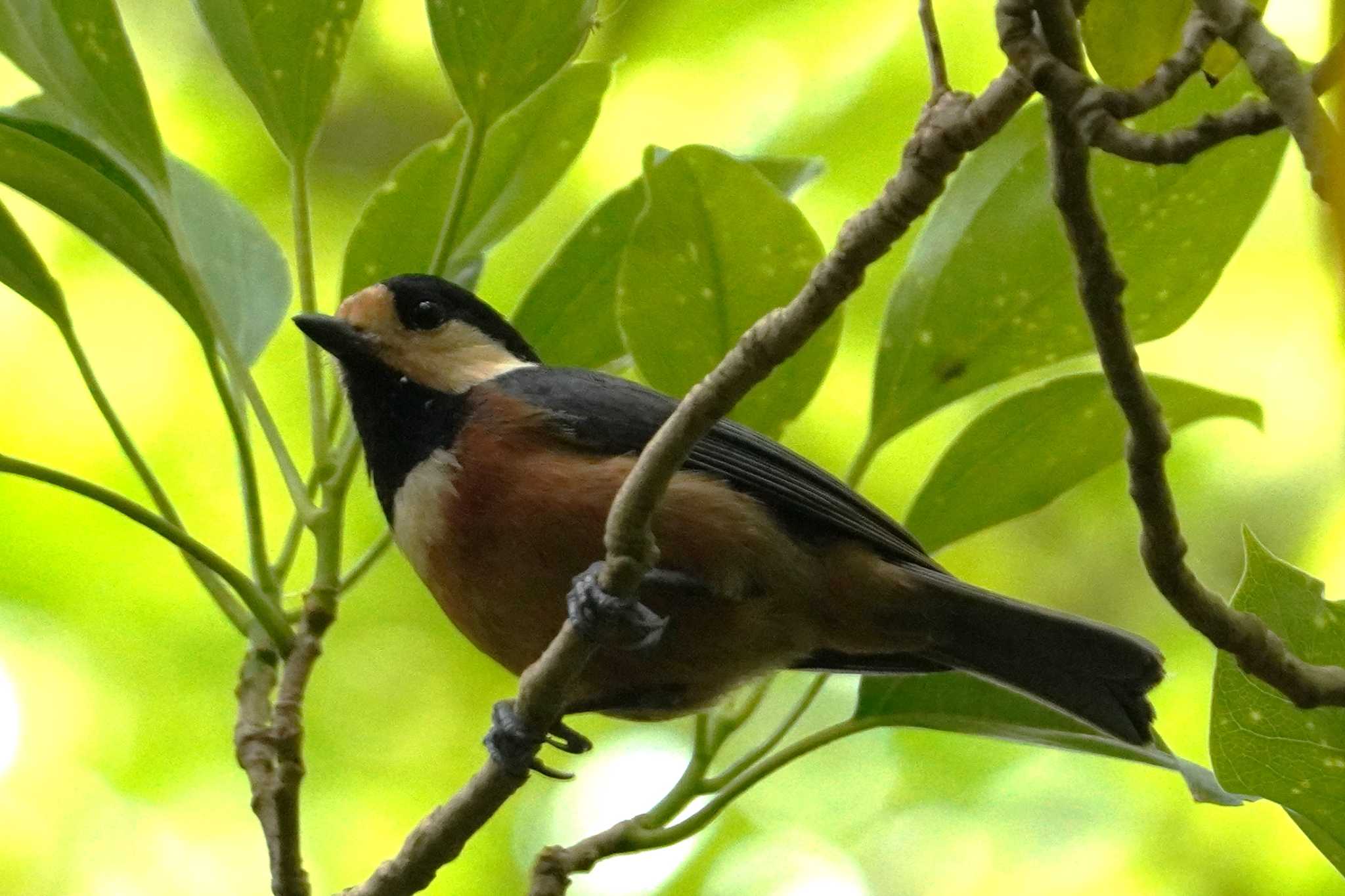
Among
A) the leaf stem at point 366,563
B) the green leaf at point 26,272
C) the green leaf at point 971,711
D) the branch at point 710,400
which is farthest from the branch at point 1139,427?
the green leaf at point 26,272

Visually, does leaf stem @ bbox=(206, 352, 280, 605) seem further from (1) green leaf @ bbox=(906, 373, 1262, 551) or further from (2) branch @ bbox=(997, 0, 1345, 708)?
(2) branch @ bbox=(997, 0, 1345, 708)

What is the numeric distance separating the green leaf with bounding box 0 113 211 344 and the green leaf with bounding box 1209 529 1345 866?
155 centimetres

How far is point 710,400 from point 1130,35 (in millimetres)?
639

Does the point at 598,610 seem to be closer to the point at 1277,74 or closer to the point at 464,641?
the point at 1277,74

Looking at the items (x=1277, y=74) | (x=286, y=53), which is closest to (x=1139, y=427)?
(x=1277, y=74)

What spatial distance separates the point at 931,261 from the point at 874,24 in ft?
9.14

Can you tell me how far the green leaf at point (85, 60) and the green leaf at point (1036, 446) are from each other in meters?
1.40

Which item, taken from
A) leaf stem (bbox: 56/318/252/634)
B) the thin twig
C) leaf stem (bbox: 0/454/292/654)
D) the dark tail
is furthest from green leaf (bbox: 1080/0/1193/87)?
leaf stem (bbox: 56/318/252/634)

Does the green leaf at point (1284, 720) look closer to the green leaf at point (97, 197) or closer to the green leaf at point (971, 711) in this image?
Result: the green leaf at point (971, 711)

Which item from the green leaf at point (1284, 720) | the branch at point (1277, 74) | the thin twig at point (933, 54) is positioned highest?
the thin twig at point (933, 54)

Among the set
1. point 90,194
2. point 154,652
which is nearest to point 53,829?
point 154,652

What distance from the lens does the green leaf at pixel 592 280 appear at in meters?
2.81

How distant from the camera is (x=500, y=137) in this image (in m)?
2.81

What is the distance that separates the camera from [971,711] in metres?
2.54
